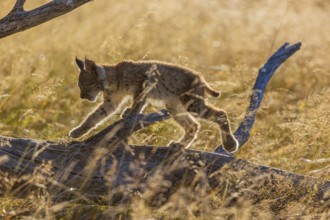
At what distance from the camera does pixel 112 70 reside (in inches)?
233

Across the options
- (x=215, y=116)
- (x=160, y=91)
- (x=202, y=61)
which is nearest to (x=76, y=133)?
(x=160, y=91)

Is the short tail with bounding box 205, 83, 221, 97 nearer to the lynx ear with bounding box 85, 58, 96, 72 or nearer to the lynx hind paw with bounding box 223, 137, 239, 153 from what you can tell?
the lynx hind paw with bounding box 223, 137, 239, 153

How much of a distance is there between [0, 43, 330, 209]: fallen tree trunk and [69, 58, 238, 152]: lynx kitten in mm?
503

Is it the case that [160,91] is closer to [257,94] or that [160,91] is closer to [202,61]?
[257,94]

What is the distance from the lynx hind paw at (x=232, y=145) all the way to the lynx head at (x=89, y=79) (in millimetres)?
1310

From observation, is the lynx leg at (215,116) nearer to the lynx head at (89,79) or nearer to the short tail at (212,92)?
the short tail at (212,92)

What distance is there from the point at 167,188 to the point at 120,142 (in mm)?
469

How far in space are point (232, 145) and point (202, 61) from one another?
405cm

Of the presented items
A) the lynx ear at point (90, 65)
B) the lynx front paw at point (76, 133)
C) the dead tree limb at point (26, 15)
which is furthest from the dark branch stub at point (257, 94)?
the dead tree limb at point (26, 15)

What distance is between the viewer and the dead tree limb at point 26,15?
15.5ft

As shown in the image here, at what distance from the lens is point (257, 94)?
5.79m

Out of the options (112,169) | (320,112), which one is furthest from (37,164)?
(320,112)

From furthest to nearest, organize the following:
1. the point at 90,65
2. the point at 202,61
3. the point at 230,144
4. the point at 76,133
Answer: the point at 202,61 < the point at 90,65 < the point at 76,133 < the point at 230,144

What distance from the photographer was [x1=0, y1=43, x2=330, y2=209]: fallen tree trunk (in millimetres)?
4355
